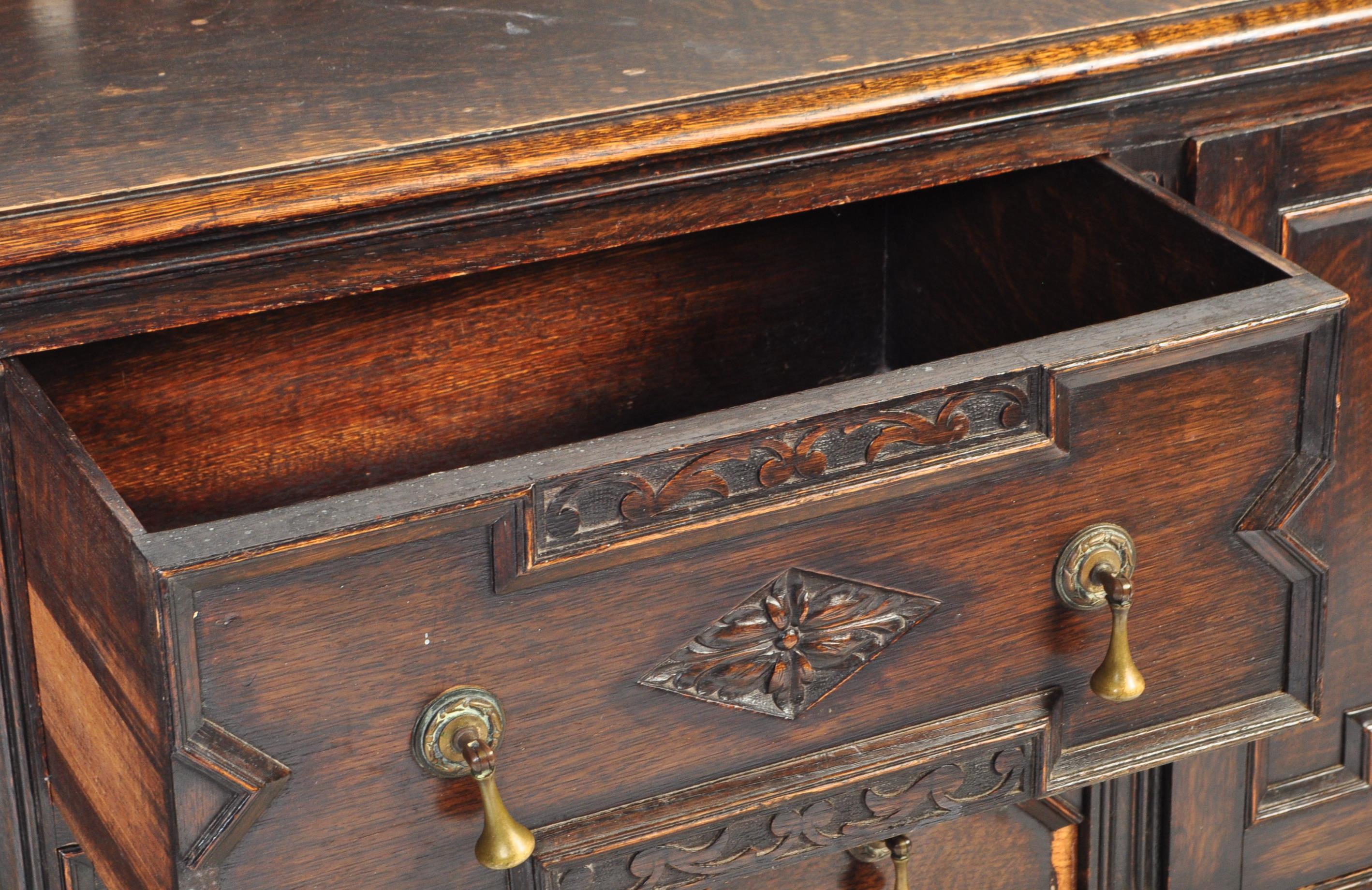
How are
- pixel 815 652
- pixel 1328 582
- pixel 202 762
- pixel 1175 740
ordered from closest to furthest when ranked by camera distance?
pixel 202 762 < pixel 815 652 < pixel 1175 740 < pixel 1328 582

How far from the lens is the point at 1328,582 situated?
3.16 feet

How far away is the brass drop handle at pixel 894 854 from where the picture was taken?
2.98ft

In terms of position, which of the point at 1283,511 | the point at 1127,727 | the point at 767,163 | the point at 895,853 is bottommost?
the point at 895,853

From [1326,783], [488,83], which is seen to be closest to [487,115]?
[488,83]

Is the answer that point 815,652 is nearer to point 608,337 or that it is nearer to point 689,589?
point 689,589

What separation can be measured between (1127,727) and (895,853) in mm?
156

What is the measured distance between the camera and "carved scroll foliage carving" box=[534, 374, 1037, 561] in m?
0.65

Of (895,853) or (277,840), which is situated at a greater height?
(277,840)

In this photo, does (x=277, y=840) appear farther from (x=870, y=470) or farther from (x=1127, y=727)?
(x=1127, y=727)

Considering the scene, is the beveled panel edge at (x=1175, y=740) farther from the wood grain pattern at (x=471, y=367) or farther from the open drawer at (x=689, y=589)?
the wood grain pattern at (x=471, y=367)

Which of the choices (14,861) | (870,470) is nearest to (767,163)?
(870,470)

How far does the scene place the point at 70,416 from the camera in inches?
34.4

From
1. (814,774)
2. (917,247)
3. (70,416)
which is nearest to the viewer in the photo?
(814,774)

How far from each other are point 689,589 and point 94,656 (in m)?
0.23
